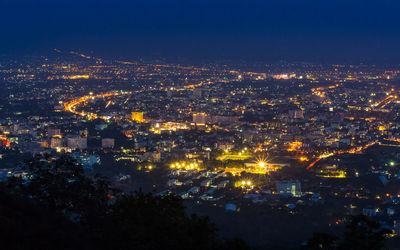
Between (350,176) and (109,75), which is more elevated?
(109,75)

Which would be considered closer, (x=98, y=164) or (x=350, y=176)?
(x=350, y=176)

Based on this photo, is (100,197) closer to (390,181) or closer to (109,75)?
(390,181)

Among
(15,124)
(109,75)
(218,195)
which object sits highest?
(109,75)

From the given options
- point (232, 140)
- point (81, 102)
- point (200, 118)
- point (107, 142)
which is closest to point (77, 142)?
point (107, 142)

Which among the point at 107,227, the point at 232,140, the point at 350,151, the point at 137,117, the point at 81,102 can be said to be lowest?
the point at 107,227

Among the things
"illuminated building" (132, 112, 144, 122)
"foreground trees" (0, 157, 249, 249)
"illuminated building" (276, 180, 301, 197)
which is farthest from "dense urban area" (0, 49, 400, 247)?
"foreground trees" (0, 157, 249, 249)

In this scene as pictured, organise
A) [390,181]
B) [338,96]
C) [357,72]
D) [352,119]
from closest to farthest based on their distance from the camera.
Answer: [390,181] < [352,119] < [338,96] < [357,72]

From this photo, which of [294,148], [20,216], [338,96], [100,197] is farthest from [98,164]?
[338,96]

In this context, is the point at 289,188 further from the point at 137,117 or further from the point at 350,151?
the point at 137,117

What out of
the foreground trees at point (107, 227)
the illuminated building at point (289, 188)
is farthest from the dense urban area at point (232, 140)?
the foreground trees at point (107, 227)
